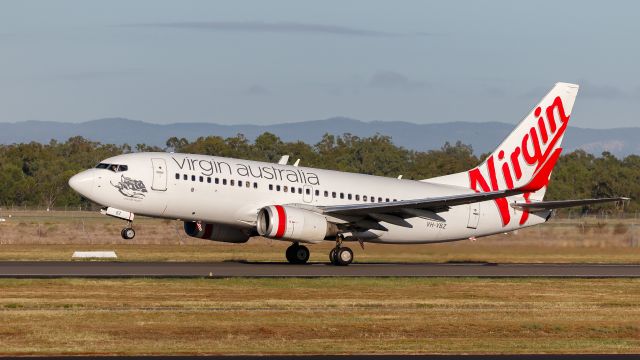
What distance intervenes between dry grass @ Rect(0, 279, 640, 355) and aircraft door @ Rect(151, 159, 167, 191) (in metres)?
9.03

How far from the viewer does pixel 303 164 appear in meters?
147

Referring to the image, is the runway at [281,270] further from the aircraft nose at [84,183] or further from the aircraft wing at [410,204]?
the aircraft nose at [84,183]

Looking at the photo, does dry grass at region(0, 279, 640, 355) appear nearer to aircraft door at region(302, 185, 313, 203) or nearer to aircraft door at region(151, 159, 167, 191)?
aircraft door at region(151, 159, 167, 191)

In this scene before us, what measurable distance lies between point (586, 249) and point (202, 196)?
19.1 meters

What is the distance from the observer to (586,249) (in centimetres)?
5366

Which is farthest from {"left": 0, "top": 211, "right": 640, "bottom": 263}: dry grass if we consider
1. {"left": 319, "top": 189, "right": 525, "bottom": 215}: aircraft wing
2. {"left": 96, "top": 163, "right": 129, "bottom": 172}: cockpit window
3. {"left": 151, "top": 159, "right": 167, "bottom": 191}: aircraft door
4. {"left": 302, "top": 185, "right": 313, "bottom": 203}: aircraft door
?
{"left": 151, "top": 159, "right": 167, "bottom": 191}: aircraft door

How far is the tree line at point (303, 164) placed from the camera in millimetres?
129125

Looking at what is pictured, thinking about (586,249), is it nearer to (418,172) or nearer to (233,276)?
(233,276)

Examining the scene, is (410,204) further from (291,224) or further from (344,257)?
(291,224)

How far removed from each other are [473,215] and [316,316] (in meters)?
22.7

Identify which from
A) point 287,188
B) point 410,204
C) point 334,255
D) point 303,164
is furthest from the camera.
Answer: point 303,164

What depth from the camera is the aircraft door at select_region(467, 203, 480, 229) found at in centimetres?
4888

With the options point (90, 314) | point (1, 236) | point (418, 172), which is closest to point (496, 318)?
point (90, 314)

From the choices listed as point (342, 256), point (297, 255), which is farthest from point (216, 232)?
point (342, 256)
